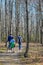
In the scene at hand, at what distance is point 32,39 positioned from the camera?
5325 centimetres

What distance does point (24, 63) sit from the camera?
583 inches

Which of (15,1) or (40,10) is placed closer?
(40,10)

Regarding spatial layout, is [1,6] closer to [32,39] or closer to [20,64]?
[32,39]

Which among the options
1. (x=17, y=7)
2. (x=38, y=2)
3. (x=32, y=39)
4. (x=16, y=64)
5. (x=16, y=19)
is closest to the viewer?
(x=16, y=64)

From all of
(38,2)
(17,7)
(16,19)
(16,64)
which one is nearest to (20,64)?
(16,64)

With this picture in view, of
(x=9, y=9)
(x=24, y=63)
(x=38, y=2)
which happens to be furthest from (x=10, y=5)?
(x=24, y=63)

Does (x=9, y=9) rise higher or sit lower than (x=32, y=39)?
higher

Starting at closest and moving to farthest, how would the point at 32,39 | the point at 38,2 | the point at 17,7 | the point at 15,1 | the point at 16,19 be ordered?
the point at 38,2
the point at 15,1
the point at 17,7
the point at 16,19
the point at 32,39

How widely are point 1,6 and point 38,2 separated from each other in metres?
13.1

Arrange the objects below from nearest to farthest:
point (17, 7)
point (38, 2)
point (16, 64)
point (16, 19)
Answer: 1. point (16, 64)
2. point (38, 2)
3. point (17, 7)
4. point (16, 19)

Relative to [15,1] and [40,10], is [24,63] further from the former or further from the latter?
[15,1]

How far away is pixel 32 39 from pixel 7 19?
14.2 metres

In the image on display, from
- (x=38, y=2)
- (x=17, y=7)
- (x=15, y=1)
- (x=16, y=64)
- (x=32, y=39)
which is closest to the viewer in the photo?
(x=16, y=64)

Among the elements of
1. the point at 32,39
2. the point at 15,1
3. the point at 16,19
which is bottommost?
the point at 32,39
